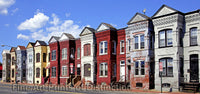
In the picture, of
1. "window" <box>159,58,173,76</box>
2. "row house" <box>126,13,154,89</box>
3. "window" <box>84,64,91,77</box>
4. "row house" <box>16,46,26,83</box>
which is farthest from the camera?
"row house" <box>16,46,26,83</box>

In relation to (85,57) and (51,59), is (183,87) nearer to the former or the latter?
(85,57)

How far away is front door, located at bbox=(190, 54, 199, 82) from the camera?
27875 mm

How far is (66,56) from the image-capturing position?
152 ft

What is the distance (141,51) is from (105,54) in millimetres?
7436

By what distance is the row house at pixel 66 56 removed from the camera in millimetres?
45500

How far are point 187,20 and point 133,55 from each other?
816 centimetres

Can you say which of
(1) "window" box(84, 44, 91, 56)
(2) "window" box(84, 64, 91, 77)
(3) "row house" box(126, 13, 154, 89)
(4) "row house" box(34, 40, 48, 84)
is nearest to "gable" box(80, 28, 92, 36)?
(1) "window" box(84, 44, 91, 56)

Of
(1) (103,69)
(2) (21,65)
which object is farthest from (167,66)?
(2) (21,65)

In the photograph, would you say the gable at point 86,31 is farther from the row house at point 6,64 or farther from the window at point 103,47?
the row house at point 6,64

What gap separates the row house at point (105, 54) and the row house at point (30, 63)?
21.5 m

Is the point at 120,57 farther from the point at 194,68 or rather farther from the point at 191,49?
the point at 194,68

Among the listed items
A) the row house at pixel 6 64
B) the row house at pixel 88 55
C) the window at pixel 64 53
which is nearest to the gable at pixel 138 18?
the row house at pixel 88 55

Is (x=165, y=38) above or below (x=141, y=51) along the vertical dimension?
above

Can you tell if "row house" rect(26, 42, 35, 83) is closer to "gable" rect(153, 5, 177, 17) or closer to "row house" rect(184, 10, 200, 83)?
"gable" rect(153, 5, 177, 17)
